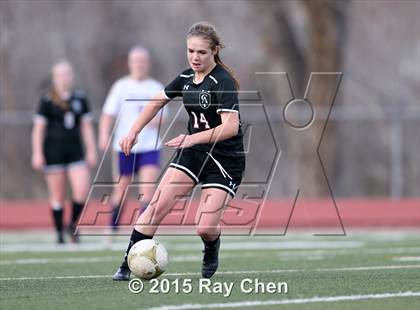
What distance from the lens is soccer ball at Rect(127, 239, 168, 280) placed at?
7027mm

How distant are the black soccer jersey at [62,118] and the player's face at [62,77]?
0.54 feet

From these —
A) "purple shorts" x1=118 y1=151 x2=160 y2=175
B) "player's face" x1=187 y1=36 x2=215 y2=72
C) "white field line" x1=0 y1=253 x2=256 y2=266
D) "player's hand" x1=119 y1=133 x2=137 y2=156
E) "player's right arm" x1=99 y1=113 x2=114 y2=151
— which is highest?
"player's face" x1=187 y1=36 x2=215 y2=72

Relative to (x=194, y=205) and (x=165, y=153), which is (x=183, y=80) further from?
(x=165, y=153)

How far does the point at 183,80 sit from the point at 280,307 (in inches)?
86.9

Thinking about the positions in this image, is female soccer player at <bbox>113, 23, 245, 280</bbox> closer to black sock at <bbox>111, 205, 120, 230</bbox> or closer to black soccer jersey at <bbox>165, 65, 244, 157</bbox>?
black soccer jersey at <bbox>165, 65, 244, 157</bbox>

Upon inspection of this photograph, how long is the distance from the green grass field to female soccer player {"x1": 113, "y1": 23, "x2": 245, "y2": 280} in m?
0.41

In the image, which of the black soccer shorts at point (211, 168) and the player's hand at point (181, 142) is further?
the black soccer shorts at point (211, 168)

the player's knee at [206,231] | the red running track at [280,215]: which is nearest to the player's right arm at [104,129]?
the red running track at [280,215]

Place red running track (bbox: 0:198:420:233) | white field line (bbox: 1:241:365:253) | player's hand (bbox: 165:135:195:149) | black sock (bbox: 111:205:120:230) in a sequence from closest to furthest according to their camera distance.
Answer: player's hand (bbox: 165:135:195:149)
white field line (bbox: 1:241:365:253)
black sock (bbox: 111:205:120:230)
red running track (bbox: 0:198:420:233)

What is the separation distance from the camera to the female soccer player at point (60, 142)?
1262cm

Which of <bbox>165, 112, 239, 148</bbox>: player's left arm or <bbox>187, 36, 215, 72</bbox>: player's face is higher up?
<bbox>187, 36, 215, 72</bbox>: player's face

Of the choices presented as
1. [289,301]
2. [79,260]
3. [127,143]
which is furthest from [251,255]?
[289,301]

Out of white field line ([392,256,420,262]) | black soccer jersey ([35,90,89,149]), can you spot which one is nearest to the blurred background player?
→ black soccer jersey ([35,90,89,149])

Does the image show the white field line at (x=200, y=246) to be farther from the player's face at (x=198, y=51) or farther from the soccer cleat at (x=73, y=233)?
the player's face at (x=198, y=51)
